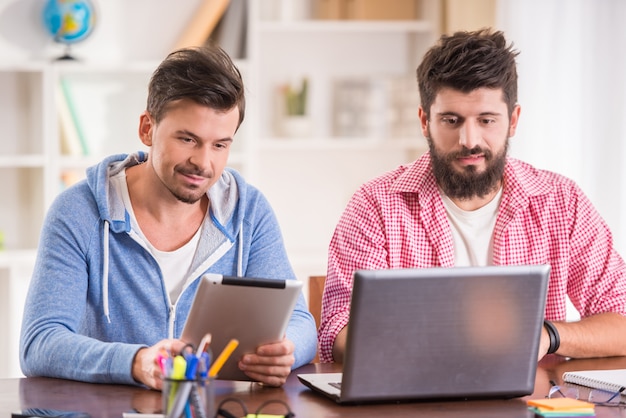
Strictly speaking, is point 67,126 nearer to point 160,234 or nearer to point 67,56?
point 67,56

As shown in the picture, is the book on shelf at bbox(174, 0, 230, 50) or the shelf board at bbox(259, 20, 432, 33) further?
the shelf board at bbox(259, 20, 432, 33)

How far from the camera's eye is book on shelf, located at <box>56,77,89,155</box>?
3902mm

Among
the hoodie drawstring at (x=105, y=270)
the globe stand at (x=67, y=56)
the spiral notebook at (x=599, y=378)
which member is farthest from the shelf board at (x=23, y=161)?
the spiral notebook at (x=599, y=378)

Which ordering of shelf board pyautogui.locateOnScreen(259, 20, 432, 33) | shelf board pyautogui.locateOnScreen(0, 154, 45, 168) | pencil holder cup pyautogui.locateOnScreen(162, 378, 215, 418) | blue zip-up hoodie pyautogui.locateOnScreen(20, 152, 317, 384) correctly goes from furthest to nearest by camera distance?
shelf board pyautogui.locateOnScreen(259, 20, 432, 33)
shelf board pyautogui.locateOnScreen(0, 154, 45, 168)
blue zip-up hoodie pyautogui.locateOnScreen(20, 152, 317, 384)
pencil holder cup pyautogui.locateOnScreen(162, 378, 215, 418)

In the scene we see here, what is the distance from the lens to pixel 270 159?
4.33m

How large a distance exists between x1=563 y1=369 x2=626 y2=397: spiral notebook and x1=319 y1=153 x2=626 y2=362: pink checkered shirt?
1.46 feet

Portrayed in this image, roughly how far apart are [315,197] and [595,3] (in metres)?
1.49

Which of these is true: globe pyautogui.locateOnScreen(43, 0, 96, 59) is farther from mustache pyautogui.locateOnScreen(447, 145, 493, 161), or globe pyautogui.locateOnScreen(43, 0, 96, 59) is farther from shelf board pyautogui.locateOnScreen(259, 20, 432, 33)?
mustache pyautogui.locateOnScreen(447, 145, 493, 161)

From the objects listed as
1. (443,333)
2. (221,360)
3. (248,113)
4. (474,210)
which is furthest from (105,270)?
(248,113)

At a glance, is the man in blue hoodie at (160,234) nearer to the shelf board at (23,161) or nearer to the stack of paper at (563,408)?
the stack of paper at (563,408)

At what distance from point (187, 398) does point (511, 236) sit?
1.13 meters

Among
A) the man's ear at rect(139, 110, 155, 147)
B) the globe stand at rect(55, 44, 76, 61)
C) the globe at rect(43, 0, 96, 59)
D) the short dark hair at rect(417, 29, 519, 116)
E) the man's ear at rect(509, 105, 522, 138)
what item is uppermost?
the globe at rect(43, 0, 96, 59)

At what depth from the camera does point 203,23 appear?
3.98 m

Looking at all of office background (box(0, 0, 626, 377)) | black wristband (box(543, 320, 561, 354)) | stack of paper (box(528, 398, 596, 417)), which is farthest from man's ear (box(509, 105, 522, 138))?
office background (box(0, 0, 626, 377))
